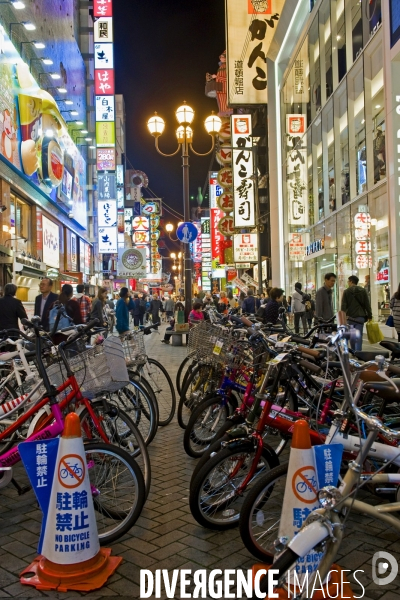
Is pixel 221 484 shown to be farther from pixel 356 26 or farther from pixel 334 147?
pixel 334 147

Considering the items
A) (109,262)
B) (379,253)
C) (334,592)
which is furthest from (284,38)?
(109,262)

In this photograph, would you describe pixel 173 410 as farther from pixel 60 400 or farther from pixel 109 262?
pixel 109 262

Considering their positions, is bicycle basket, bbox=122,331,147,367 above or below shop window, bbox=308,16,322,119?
below

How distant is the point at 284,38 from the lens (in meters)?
25.4

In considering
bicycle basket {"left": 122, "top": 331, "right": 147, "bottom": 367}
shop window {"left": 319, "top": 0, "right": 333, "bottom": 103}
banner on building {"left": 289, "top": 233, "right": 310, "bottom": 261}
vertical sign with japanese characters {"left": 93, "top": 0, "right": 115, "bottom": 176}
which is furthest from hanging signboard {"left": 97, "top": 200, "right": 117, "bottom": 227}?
bicycle basket {"left": 122, "top": 331, "right": 147, "bottom": 367}

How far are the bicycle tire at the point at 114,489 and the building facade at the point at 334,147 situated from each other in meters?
10.4

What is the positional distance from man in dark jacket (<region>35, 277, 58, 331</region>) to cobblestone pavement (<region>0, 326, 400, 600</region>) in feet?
14.7

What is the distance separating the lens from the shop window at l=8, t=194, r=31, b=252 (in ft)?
67.3

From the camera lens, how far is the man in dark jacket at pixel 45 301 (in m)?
9.25

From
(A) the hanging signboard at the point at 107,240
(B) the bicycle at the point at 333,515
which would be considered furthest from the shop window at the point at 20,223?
(B) the bicycle at the point at 333,515

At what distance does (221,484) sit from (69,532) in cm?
128

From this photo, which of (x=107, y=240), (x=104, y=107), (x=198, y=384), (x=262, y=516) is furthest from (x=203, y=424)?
(x=104, y=107)

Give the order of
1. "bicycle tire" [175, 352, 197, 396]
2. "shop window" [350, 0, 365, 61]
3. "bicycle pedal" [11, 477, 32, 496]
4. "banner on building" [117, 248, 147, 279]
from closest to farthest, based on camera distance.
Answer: "bicycle pedal" [11, 477, 32, 496]
"bicycle tire" [175, 352, 197, 396]
"shop window" [350, 0, 365, 61]
"banner on building" [117, 248, 147, 279]

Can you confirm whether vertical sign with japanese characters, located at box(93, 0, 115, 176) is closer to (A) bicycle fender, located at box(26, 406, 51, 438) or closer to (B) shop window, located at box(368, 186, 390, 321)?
(B) shop window, located at box(368, 186, 390, 321)
